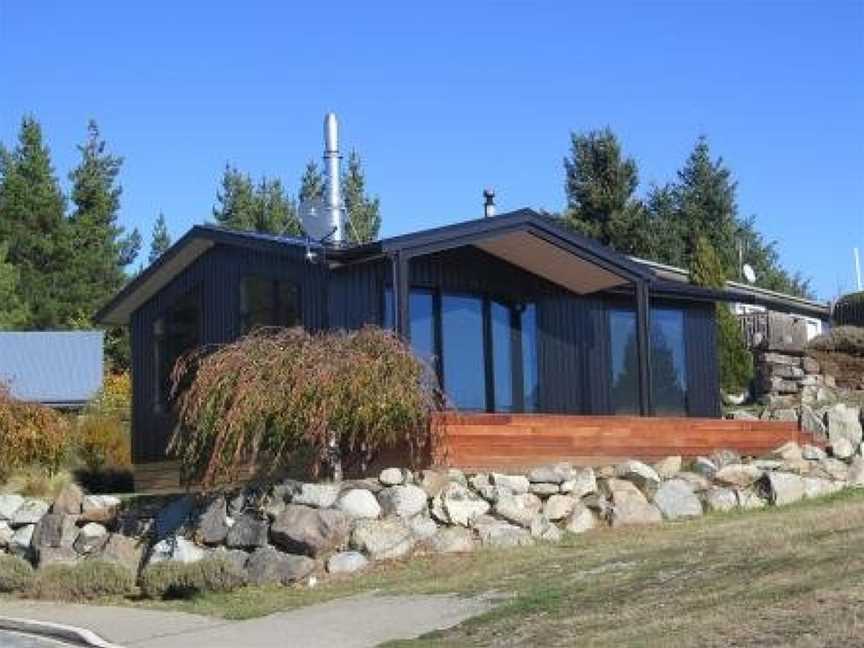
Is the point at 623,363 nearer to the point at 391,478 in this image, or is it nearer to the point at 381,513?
the point at 391,478

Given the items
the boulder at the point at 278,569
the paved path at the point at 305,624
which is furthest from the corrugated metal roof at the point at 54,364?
the paved path at the point at 305,624

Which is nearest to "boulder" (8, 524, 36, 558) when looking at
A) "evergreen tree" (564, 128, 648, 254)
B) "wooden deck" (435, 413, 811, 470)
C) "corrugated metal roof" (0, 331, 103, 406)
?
"wooden deck" (435, 413, 811, 470)

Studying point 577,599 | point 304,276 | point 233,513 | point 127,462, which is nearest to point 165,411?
point 127,462

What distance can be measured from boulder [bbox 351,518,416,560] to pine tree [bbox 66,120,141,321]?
40817 millimetres

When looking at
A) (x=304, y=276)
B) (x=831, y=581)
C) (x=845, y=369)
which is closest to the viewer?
(x=831, y=581)

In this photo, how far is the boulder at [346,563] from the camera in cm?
1569

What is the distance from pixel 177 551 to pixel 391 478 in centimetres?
285

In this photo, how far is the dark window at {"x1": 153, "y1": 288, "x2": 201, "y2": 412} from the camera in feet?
78.1

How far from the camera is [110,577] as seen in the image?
16375 mm

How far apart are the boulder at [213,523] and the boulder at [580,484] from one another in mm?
4575

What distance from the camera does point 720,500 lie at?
18.6 m

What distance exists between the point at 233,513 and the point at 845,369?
15783 mm

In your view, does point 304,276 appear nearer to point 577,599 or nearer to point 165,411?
point 165,411

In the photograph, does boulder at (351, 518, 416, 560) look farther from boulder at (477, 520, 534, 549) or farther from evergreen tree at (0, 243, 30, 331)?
evergreen tree at (0, 243, 30, 331)
